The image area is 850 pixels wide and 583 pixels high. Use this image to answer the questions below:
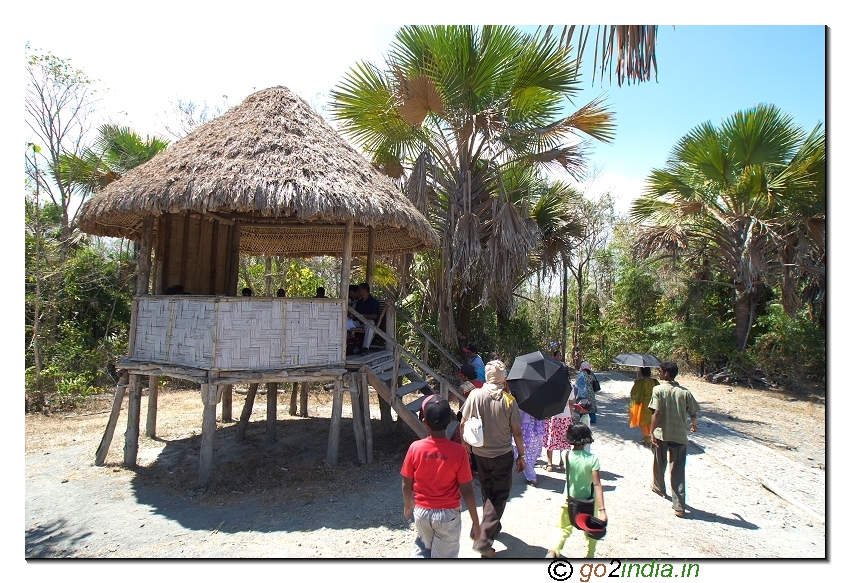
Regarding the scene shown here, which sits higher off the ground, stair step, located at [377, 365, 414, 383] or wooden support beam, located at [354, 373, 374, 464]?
stair step, located at [377, 365, 414, 383]

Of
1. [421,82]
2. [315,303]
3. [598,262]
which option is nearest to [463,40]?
[421,82]

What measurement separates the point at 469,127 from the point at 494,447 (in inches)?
282

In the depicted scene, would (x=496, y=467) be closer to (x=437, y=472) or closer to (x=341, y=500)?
(x=437, y=472)

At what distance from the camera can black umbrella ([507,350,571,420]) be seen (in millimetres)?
4945

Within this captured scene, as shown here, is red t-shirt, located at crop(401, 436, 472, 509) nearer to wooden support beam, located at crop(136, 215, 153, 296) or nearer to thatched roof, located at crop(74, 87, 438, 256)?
thatched roof, located at crop(74, 87, 438, 256)

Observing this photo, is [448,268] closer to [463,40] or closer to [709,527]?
[463,40]

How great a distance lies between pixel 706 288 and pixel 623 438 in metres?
9.08

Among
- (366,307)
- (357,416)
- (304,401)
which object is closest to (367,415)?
(357,416)

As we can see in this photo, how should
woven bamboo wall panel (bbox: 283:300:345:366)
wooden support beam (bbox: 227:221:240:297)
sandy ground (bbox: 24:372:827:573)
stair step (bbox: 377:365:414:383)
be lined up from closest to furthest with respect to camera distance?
1. sandy ground (bbox: 24:372:827:573)
2. woven bamboo wall panel (bbox: 283:300:345:366)
3. stair step (bbox: 377:365:414:383)
4. wooden support beam (bbox: 227:221:240:297)

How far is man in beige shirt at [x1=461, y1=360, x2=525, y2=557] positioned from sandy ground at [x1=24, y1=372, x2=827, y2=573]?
440 mm

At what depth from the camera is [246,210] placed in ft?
20.9

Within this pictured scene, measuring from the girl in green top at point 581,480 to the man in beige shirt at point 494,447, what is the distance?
1.43 feet

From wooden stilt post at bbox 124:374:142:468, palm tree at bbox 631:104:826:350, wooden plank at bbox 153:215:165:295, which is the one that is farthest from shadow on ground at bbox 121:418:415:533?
palm tree at bbox 631:104:826:350

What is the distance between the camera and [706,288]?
51.1 feet
